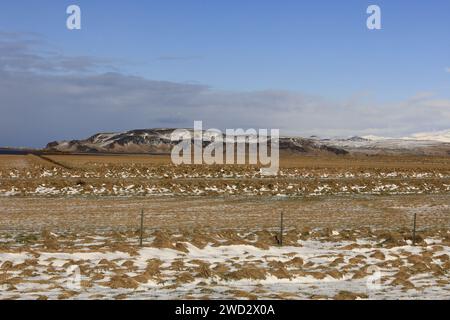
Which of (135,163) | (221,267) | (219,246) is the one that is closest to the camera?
(221,267)

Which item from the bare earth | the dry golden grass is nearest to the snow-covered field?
the bare earth

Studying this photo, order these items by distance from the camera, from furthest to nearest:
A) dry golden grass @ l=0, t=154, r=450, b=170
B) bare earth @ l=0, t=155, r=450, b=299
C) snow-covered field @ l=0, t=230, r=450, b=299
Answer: dry golden grass @ l=0, t=154, r=450, b=170 < bare earth @ l=0, t=155, r=450, b=299 < snow-covered field @ l=0, t=230, r=450, b=299

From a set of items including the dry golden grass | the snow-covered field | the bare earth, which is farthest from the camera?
the dry golden grass

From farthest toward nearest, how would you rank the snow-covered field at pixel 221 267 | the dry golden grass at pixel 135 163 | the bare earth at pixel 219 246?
the dry golden grass at pixel 135 163, the bare earth at pixel 219 246, the snow-covered field at pixel 221 267

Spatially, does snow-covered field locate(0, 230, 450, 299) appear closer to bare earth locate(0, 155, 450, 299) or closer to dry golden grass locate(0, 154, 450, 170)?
bare earth locate(0, 155, 450, 299)

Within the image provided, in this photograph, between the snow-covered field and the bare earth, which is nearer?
the snow-covered field

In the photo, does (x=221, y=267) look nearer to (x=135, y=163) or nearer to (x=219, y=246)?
(x=219, y=246)

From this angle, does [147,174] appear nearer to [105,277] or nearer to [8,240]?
[8,240]

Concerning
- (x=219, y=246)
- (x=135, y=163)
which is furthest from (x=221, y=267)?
(x=135, y=163)

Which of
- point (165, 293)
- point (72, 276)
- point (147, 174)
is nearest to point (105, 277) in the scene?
point (72, 276)

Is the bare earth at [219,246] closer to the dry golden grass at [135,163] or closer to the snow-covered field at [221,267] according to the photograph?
the snow-covered field at [221,267]

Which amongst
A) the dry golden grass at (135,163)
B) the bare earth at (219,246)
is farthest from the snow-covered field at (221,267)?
the dry golden grass at (135,163)
